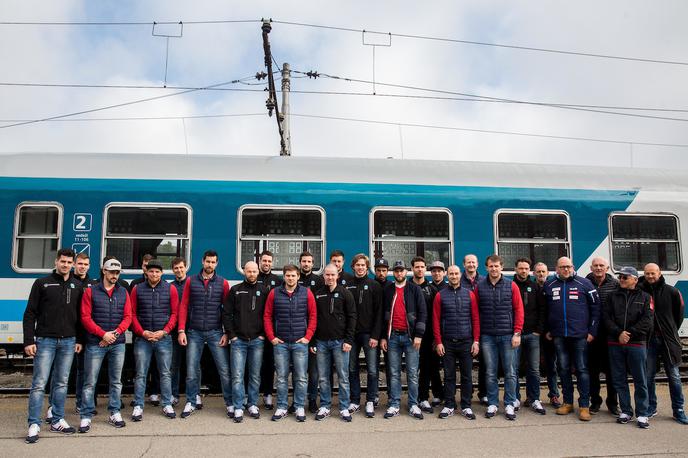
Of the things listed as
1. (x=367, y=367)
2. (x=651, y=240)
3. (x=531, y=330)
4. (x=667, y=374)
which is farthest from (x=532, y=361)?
(x=651, y=240)

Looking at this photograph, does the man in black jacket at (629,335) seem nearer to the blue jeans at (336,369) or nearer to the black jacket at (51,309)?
the blue jeans at (336,369)

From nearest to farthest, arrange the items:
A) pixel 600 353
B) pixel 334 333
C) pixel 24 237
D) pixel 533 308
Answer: pixel 334 333
pixel 533 308
pixel 600 353
pixel 24 237

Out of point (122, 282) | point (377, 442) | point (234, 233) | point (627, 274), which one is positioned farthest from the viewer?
point (234, 233)

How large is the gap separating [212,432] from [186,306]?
1476 millimetres

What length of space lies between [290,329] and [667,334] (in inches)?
170

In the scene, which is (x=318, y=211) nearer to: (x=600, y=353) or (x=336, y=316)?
(x=336, y=316)

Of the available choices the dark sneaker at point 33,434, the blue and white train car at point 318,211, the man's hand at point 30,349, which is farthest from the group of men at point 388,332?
the blue and white train car at point 318,211

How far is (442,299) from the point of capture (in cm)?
682

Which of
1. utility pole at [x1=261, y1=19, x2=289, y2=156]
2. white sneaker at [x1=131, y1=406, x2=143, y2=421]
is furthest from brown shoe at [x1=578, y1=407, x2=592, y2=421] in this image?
utility pole at [x1=261, y1=19, x2=289, y2=156]

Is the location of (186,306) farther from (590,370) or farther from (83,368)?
(590,370)

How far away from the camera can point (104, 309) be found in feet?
20.4

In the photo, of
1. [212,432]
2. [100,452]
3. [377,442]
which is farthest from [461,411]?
[100,452]

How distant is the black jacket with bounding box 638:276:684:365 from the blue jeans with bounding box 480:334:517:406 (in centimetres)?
170

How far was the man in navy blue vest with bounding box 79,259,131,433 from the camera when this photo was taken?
242 inches
